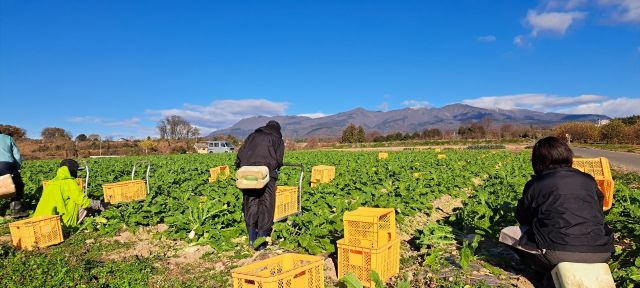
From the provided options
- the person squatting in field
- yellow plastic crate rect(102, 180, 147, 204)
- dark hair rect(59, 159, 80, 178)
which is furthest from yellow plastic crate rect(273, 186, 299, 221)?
the person squatting in field

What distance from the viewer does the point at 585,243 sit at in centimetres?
380

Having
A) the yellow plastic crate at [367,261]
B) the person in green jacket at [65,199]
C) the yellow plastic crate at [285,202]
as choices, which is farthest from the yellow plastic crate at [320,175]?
the yellow plastic crate at [367,261]

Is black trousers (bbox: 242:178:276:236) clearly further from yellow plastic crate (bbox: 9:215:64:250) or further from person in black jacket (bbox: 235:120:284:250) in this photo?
yellow plastic crate (bbox: 9:215:64:250)

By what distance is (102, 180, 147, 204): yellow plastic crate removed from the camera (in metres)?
9.33

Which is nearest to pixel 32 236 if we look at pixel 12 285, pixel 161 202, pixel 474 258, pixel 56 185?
pixel 56 185

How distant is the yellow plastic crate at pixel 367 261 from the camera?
4323 mm

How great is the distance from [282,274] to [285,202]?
384cm

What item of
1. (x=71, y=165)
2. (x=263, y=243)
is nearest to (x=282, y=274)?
(x=263, y=243)

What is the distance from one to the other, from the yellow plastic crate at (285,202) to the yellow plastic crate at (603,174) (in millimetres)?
5227

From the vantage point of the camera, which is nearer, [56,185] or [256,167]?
[256,167]

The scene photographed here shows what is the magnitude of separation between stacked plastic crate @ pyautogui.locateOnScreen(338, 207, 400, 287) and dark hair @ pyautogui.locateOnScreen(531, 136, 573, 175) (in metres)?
1.64

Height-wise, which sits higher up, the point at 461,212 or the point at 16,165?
the point at 16,165

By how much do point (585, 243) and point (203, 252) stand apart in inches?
188

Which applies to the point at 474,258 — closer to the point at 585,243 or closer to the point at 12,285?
the point at 585,243
